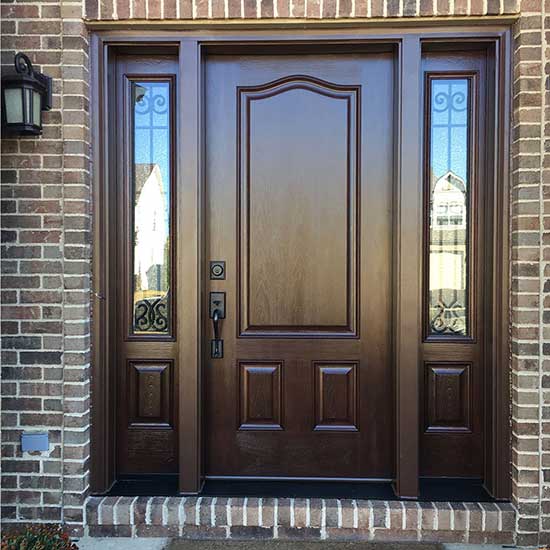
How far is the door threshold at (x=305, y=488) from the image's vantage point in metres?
2.71

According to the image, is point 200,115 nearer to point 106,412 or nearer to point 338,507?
point 106,412

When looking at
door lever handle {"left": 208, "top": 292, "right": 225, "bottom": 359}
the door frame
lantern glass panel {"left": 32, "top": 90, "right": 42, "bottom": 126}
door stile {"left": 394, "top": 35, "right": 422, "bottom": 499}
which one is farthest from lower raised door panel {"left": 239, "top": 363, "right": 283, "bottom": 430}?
lantern glass panel {"left": 32, "top": 90, "right": 42, "bottom": 126}

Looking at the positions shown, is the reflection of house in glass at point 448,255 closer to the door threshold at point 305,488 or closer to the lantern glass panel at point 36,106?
the door threshold at point 305,488

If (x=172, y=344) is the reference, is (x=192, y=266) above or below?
above

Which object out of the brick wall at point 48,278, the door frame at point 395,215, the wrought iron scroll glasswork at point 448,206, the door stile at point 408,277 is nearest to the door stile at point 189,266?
the door frame at point 395,215

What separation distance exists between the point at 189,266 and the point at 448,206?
4.62ft

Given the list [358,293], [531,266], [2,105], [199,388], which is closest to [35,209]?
[2,105]

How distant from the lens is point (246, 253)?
284 centimetres

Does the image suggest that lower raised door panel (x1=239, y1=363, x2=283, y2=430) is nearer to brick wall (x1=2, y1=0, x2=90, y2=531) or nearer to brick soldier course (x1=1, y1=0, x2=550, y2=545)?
brick soldier course (x1=1, y1=0, x2=550, y2=545)

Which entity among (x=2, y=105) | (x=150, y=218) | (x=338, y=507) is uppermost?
(x=2, y=105)

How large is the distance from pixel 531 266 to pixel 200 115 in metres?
1.79

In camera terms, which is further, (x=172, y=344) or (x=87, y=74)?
(x=172, y=344)

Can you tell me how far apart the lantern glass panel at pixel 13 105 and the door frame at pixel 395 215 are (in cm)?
35

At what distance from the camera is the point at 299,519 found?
2596mm
